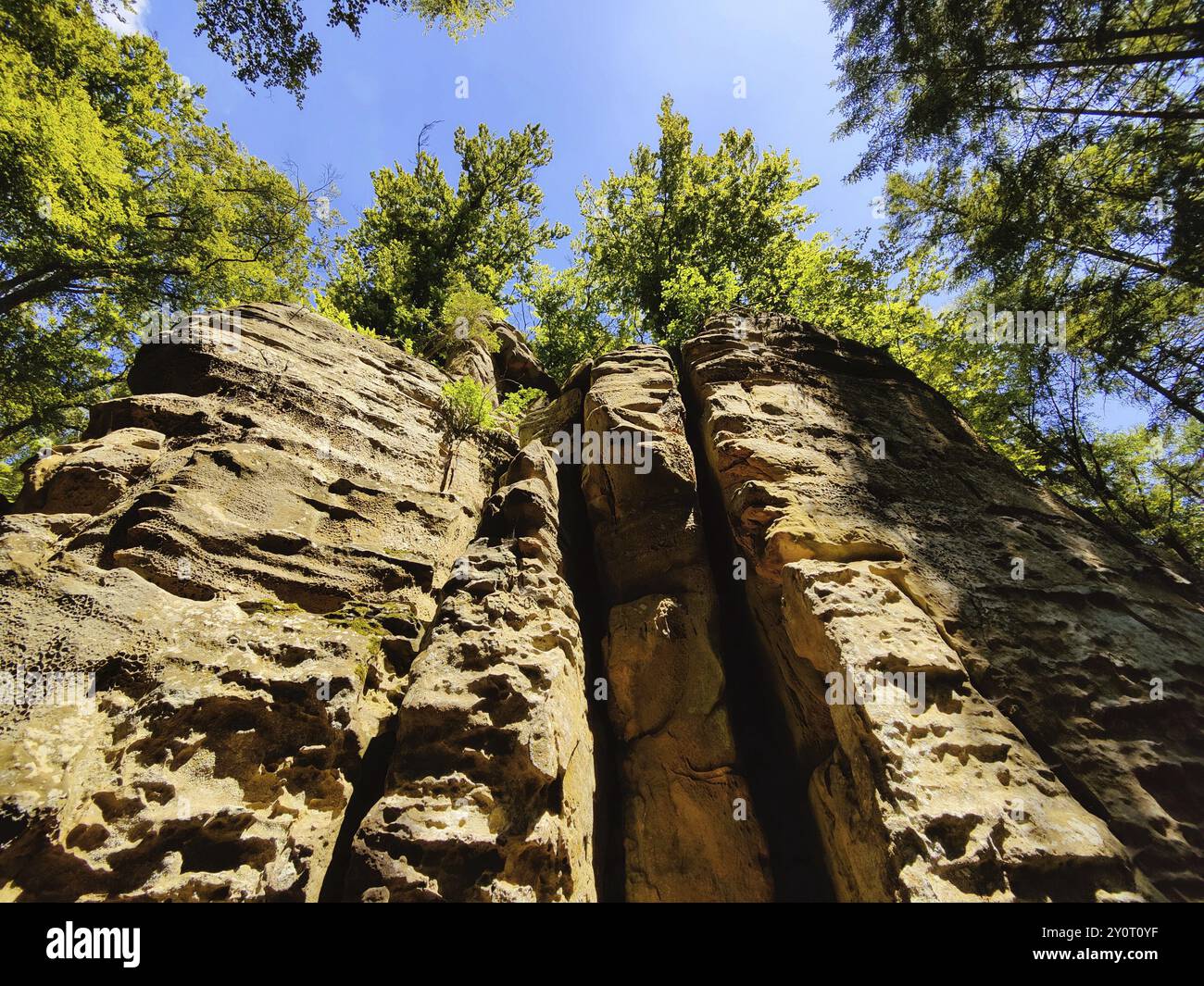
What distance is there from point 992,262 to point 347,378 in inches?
385

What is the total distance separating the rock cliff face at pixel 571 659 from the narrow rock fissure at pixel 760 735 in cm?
4

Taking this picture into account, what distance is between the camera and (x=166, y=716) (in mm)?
2924

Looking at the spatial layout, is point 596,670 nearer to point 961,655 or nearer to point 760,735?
point 760,735

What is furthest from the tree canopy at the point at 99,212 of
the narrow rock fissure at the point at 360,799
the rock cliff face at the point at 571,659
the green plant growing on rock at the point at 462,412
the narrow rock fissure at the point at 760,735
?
the narrow rock fissure at the point at 760,735

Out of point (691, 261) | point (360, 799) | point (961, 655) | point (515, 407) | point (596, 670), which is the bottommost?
point (360, 799)

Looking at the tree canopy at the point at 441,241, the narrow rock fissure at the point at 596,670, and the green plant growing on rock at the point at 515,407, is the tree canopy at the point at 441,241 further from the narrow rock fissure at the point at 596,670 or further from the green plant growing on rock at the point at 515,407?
the narrow rock fissure at the point at 596,670

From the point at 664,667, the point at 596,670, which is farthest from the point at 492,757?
the point at 664,667

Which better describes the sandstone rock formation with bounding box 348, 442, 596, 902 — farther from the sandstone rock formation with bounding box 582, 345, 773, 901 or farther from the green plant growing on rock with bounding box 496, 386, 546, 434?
the green plant growing on rock with bounding box 496, 386, 546, 434

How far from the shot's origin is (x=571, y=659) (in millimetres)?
4219

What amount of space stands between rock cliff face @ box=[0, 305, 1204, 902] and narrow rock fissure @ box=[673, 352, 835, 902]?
1.4 inches

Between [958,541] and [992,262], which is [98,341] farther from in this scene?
[992,262]

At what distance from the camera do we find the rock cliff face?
276cm

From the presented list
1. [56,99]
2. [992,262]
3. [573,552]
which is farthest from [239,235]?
[992,262]

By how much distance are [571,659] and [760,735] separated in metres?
2.19
